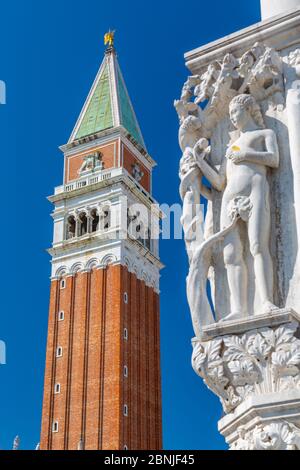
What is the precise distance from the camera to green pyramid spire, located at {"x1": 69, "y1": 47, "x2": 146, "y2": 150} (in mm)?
40906

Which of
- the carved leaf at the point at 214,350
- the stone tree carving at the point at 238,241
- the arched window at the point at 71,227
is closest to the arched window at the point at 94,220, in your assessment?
the arched window at the point at 71,227

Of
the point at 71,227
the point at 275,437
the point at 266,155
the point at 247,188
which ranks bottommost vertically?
the point at 275,437

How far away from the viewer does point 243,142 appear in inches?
131

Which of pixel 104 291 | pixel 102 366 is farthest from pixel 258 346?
pixel 104 291

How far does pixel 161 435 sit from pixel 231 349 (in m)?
35.2

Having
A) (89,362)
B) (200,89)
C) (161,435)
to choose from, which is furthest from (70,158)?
(200,89)

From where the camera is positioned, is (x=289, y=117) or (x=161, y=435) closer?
(x=289, y=117)

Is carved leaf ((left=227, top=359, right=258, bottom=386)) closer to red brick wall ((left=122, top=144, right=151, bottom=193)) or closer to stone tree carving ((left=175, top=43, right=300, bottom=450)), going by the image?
stone tree carving ((left=175, top=43, right=300, bottom=450))

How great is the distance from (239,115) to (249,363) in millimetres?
1059

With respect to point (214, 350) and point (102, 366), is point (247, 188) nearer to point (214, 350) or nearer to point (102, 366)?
point (214, 350)

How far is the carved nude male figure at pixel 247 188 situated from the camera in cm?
307

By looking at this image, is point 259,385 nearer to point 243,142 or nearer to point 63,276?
point 243,142

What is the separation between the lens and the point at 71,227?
39.4m

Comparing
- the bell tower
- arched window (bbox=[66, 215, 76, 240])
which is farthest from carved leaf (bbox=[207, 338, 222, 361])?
arched window (bbox=[66, 215, 76, 240])
